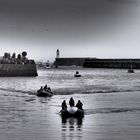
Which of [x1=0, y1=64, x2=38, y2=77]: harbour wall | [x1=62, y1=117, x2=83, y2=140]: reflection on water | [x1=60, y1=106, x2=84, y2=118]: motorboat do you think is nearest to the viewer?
[x1=62, y1=117, x2=83, y2=140]: reflection on water

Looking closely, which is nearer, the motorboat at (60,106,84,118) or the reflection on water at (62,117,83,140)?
the reflection on water at (62,117,83,140)

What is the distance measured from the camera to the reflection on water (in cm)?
2864

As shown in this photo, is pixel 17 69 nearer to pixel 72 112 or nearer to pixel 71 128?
pixel 72 112

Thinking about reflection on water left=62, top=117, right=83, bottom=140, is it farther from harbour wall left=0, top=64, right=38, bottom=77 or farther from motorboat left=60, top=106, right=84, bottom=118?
harbour wall left=0, top=64, right=38, bottom=77

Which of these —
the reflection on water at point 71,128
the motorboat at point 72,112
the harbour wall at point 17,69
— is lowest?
the reflection on water at point 71,128

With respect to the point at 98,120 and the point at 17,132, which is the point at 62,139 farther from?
the point at 98,120

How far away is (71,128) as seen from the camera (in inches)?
1298

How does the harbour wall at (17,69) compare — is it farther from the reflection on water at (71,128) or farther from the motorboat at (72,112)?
the reflection on water at (71,128)

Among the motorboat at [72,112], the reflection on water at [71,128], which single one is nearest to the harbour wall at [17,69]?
the motorboat at [72,112]

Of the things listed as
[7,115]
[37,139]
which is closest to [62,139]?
[37,139]

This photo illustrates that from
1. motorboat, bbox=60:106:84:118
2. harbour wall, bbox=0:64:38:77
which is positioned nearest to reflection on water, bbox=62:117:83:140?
motorboat, bbox=60:106:84:118

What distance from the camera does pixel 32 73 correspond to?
18650 cm

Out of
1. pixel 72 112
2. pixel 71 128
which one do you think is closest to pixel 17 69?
pixel 72 112

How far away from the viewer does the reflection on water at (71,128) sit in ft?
93.9
